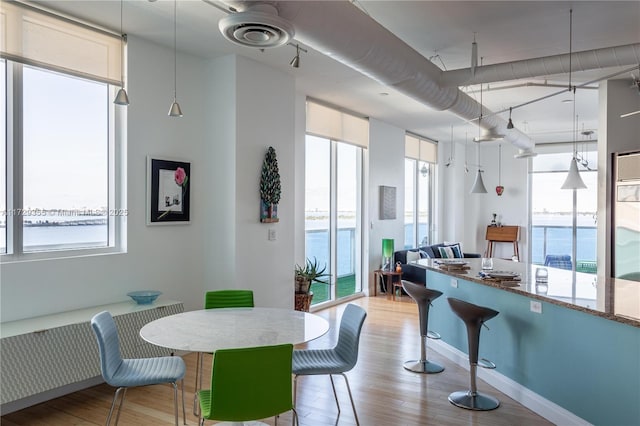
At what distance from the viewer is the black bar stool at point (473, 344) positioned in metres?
3.45

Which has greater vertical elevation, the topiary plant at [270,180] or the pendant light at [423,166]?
the pendant light at [423,166]

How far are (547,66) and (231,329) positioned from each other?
345cm

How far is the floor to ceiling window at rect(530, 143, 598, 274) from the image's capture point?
32.6ft

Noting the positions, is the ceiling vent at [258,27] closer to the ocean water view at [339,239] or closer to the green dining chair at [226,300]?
the green dining chair at [226,300]

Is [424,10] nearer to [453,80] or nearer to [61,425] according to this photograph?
[453,80]

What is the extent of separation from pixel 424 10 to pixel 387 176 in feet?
15.9

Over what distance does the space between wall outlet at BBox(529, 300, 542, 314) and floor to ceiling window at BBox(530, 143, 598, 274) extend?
7.43 metres

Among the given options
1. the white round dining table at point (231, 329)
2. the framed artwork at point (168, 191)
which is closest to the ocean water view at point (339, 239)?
the framed artwork at point (168, 191)

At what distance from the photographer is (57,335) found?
335 centimetres

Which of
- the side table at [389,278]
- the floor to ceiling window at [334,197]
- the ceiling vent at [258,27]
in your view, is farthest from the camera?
the side table at [389,278]

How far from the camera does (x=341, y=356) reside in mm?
3090

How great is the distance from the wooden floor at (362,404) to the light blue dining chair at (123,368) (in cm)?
59

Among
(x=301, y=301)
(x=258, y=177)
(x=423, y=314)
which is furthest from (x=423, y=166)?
(x=423, y=314)

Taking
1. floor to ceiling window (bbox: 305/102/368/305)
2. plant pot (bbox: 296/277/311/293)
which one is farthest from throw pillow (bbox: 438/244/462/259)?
plant pot (bbox: 296/277/311/293)
